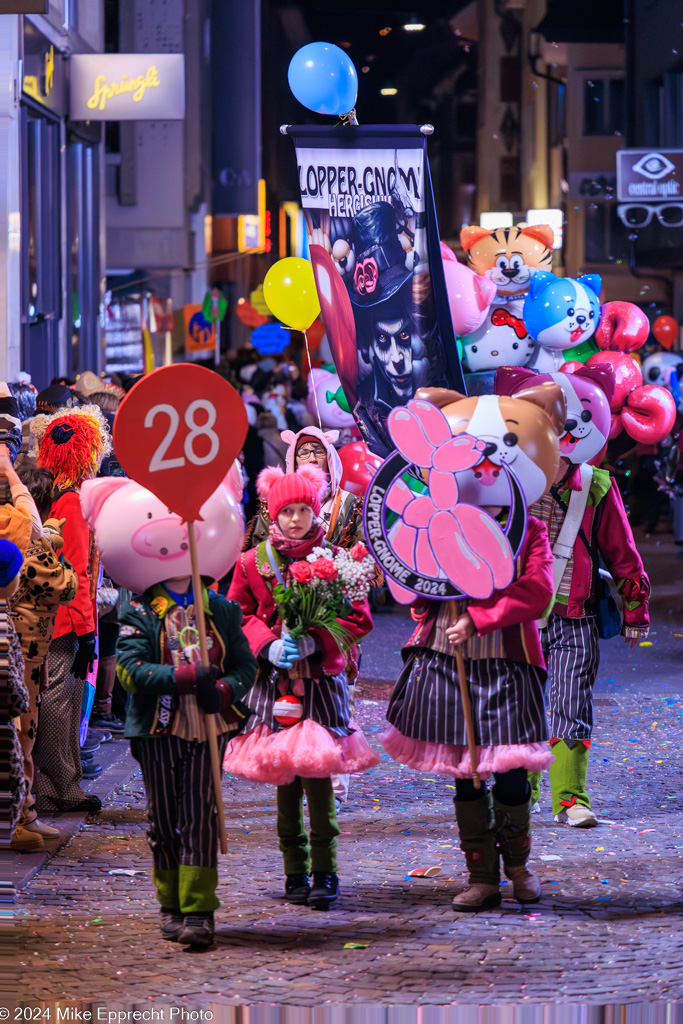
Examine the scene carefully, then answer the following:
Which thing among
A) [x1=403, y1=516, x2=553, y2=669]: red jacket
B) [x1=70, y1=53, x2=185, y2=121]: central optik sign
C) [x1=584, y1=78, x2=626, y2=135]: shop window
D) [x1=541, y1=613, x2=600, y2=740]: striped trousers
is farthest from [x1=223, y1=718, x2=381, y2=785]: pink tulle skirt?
[x1=584, y1=78, x2=626, y2=135]: shop window

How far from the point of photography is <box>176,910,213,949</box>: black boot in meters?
4.62

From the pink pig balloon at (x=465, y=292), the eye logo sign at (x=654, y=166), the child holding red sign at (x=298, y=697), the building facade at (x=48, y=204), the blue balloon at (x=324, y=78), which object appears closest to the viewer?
the child holding red sign at (x=298, y=697)

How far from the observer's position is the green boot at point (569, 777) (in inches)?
255

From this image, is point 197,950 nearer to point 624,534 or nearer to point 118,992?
point 118,992

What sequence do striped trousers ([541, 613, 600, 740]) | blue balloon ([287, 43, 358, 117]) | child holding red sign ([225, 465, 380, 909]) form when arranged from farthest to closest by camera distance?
1. blue balloon ([287, 43, 358, 117])
2. striped trousers ([541, 613, 600, 740])
3. child holding red sign ([225, 465, 380, 909])

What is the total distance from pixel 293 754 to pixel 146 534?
3.33 ft

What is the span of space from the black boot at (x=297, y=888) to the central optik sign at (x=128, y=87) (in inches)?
418

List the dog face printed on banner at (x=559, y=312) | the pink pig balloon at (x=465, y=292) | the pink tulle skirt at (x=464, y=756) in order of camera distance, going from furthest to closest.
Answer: the pink pig balloon at (x=465, y=292)
the dog face printed on banner at (x=559, y=312)
the pink tulle skirt at (x=464, y=756)

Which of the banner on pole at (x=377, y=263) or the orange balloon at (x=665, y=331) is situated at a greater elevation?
the orange balloon at (x=665, y=331)

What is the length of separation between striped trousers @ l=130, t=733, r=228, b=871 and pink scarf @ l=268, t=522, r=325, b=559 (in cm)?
94

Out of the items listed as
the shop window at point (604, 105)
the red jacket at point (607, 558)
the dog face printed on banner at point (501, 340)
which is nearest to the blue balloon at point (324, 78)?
the dog face printed on banner at point (501, 340)

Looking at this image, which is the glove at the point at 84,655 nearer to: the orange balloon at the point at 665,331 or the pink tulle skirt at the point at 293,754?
the pink tulle skirt at the point at 293,754

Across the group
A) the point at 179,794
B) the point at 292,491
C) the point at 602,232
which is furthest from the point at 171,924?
the point at 602,232

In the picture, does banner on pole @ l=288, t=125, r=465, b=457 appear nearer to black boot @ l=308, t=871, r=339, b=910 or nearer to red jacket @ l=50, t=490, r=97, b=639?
red jacket @ l=50, t=490, r=97, b=639
